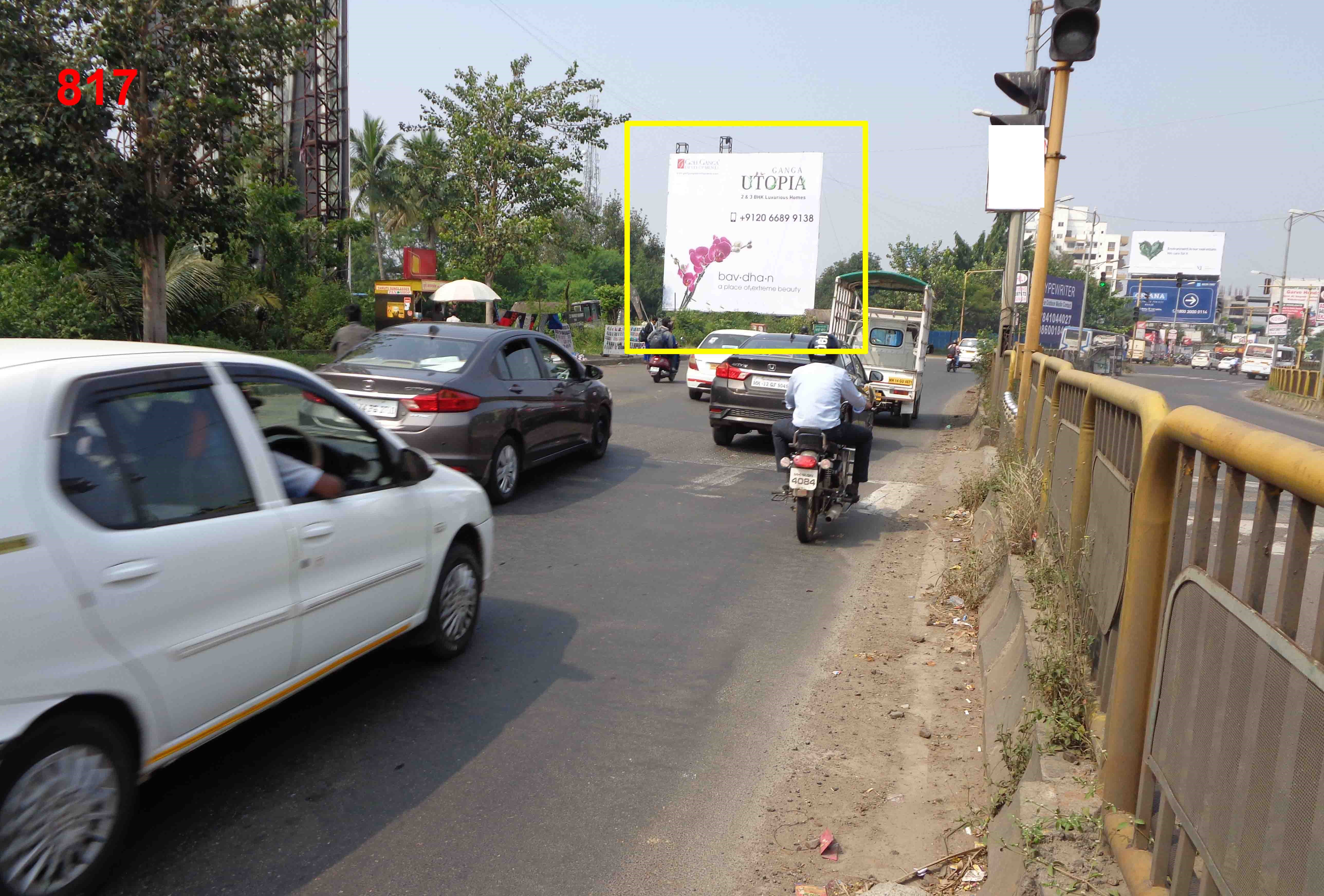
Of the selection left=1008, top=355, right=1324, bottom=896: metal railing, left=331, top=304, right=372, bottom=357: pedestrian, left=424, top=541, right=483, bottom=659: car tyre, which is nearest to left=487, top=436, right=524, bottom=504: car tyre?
left=424, top=541, right=483, bottom=659: car tyre

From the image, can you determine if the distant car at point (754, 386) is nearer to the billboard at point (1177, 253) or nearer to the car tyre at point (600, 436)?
the car tyre at point (600, 436)

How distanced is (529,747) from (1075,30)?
21.5 ft

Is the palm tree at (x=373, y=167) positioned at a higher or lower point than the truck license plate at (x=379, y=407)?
higher

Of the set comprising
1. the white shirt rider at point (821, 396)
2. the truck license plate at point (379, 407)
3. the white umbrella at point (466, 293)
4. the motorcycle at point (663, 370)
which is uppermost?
the white umbrella at point (466, 293)

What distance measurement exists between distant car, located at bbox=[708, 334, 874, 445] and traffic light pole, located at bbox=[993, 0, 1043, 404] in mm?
3872

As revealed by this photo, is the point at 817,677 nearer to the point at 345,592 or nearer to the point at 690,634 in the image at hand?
the point at 690,634

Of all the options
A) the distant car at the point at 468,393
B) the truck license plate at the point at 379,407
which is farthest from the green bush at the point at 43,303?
the truck license plate at the point at 379,407

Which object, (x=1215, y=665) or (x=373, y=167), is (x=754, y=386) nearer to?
(x=1215, y=665)

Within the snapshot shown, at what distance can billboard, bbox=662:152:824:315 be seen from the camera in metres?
11.0

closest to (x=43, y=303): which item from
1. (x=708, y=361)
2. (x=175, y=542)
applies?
(x=708, y=361)

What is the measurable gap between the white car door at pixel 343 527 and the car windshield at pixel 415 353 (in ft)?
14.2

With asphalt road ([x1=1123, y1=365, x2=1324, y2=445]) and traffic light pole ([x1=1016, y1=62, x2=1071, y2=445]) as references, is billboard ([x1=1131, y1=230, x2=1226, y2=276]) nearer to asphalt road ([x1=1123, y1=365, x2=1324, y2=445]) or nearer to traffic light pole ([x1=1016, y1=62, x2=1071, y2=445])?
asphalt road ([x1=1123, y1=365, x2=1324, y2=445])

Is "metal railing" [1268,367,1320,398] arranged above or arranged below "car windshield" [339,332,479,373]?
below

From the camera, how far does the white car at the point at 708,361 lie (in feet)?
65.3
